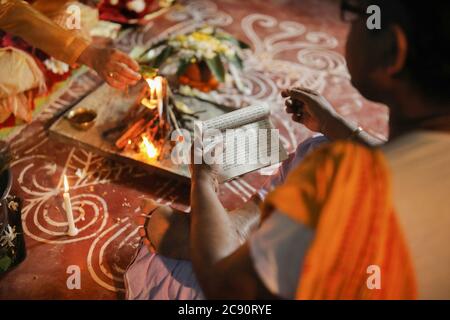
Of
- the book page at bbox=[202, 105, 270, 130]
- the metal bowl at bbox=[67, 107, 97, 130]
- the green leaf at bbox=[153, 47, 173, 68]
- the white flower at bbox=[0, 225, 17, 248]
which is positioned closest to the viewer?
the white flower at bbox=[0, 225, 17, 248]

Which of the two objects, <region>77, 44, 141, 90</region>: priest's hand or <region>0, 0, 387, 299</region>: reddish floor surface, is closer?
<region>0, 0, 387, 299</region>: reddish floor surface

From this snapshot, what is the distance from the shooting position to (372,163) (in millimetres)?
894

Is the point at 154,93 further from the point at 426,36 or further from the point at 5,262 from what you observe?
the point at 426,36

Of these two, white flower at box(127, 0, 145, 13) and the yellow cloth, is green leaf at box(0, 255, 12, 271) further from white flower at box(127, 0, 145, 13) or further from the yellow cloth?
white flower at box(127, 0, 145, 13)

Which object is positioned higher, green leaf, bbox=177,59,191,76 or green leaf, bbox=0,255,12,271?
green leaf, bbox=177,59,191,76

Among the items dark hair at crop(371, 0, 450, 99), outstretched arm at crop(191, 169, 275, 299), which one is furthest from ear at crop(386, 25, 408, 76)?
outstretched arm at crop(191, 169, 275, 299)

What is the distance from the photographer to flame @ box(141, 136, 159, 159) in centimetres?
228

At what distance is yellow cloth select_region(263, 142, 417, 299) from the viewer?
0.88 m

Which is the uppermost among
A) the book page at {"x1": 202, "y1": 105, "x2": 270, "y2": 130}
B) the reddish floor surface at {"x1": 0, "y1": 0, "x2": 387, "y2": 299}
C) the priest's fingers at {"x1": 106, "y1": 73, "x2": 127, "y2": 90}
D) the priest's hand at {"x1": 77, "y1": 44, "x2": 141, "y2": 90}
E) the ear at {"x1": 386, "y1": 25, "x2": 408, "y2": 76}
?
the ear at {"x1": 386, "y1": 25, "x2": 408, "y2": 76}

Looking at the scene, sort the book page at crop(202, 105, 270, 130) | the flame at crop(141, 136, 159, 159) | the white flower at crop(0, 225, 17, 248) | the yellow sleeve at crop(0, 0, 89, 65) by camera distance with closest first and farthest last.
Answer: the white flower at crop(0, 225, 17, 248)
the book page at crop(202, 105, 270, 130)
the yellow sleeve at crop(0, 0, 89, 65)
the flame at crop(141, 136, 159, 159)

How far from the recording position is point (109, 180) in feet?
7.56

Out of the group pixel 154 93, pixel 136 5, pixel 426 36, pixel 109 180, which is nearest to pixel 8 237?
pixel 109 180

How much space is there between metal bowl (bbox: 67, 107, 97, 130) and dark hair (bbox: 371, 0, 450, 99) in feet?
5.89

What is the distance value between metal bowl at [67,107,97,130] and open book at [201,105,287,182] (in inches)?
32.2
